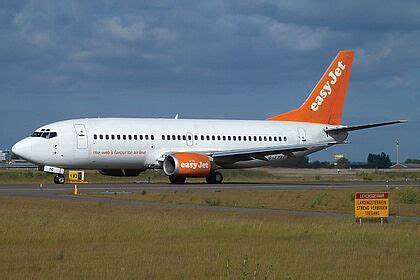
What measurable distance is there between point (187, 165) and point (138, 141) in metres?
3.38

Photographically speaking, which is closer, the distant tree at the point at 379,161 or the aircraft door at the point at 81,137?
the aircraft door at the point at 81,137

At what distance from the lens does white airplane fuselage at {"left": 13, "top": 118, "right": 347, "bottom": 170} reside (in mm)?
46844

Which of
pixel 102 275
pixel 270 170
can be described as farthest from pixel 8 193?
pixel 270 170

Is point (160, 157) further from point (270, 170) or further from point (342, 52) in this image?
point (270, 170)

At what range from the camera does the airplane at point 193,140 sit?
154ft

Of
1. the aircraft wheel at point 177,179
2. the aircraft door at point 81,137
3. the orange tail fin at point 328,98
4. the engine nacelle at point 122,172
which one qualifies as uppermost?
the orange tail fin at point 328,98

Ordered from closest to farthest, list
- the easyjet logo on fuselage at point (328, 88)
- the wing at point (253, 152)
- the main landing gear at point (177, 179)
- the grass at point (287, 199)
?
1. the grass at point (287, 199)
2. the main landing gear at point (177, 179)
3. the wing at point (253, 152)
4. the easyjet logo on fuselage at point (328, 88)

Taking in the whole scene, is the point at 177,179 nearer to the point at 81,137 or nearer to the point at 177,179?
the point at 177,179

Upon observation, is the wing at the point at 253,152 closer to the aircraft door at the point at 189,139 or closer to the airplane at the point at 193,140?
the airplane at the point at 193,140

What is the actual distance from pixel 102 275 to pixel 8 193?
24.0 metres

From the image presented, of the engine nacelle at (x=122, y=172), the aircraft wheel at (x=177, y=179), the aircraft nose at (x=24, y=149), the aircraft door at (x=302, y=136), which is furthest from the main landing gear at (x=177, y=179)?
the aircraft door at (x=302, y=136)

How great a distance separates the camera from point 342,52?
58.6 m

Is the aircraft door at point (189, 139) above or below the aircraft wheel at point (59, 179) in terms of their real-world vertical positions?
above

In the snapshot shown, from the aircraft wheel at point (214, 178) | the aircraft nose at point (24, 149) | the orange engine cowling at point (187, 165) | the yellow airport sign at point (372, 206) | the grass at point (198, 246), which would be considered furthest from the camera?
the aircraft wheel at point (214, 178)
